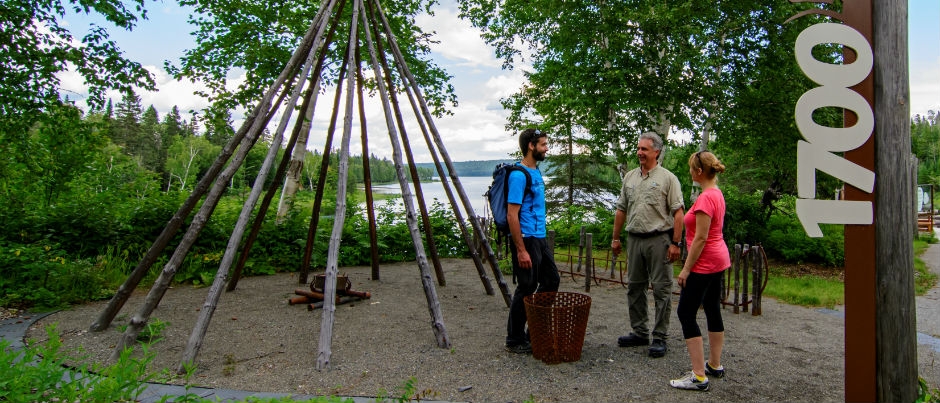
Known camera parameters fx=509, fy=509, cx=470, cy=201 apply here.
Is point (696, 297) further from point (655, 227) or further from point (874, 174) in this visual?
point (874, 174)

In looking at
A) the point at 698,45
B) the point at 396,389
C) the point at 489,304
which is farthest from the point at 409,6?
the point at 396,389

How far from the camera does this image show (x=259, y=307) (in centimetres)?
608

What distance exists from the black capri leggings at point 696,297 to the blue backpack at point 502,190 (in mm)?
1364

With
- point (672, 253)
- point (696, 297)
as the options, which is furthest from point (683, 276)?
point (672, 253)

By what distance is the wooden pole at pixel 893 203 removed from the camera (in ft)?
9.53

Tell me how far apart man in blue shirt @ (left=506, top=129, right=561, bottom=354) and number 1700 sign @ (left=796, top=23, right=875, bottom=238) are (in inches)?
70.0

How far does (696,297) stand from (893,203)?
122 cm

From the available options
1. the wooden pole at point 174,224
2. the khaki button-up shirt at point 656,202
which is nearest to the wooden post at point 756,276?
the khaki button-up shirt at point 656,202

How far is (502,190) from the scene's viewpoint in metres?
4.06

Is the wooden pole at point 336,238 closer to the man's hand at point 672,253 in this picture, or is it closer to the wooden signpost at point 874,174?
the man's hand at point 672,253

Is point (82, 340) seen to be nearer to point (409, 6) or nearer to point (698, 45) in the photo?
point (409, 6)

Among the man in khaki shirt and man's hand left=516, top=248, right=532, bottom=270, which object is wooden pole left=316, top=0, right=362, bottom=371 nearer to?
man's hand left=516, top=248, right=532, bottom=270

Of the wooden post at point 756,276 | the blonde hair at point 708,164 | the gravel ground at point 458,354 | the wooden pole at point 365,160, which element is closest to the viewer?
the blonde hair at point 708,164

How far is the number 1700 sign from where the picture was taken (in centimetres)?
283
